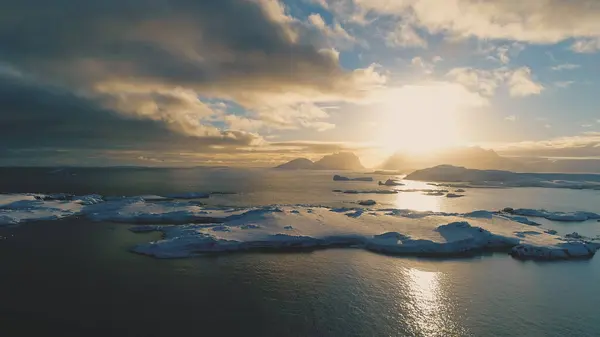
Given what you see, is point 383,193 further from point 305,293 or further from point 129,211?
point 305,293

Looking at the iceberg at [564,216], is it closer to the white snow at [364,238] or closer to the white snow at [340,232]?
the white snow at [340,232]

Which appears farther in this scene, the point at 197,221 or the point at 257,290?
the point at 197,221

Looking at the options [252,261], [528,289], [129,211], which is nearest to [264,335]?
[252,261]

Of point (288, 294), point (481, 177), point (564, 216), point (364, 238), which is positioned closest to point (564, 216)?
point (564, 216)

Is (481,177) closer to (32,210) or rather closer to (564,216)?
(564,216)

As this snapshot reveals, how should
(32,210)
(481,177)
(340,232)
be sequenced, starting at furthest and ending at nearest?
(481,177)
(32,210)
(340,232)

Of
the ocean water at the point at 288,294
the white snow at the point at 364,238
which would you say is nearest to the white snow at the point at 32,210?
the ocean water at the point at 288,294

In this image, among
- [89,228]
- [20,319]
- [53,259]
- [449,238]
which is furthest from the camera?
[89,228]

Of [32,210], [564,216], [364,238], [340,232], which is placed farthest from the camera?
[564,216]

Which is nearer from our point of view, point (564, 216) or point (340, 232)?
point (340, 232)
